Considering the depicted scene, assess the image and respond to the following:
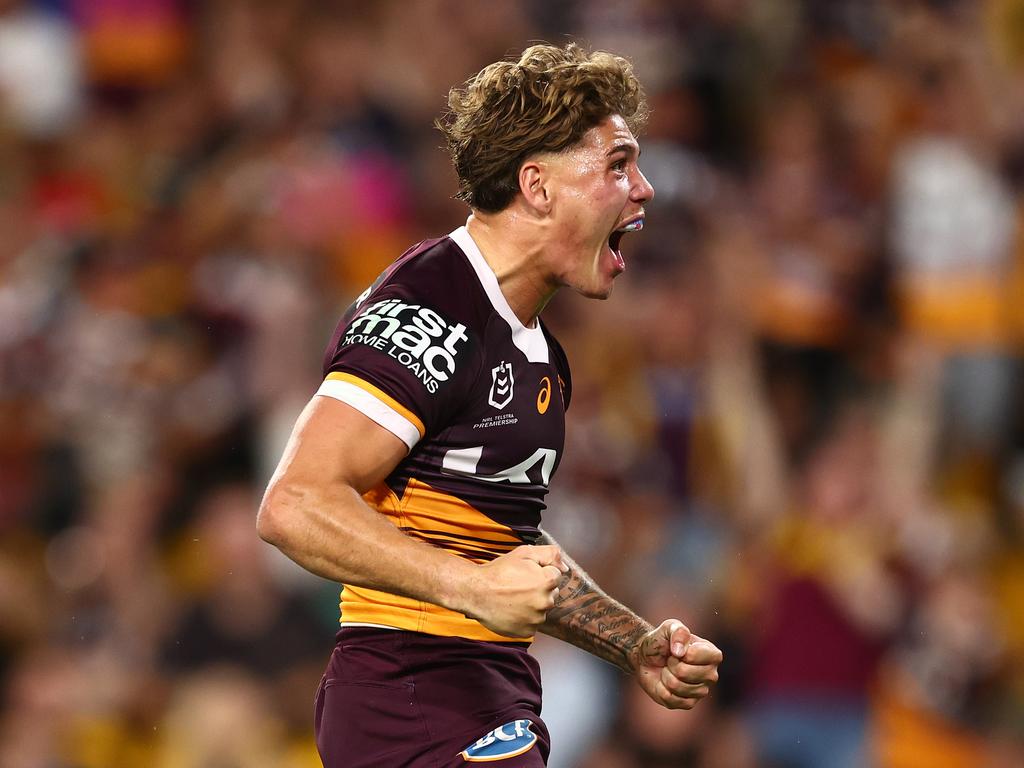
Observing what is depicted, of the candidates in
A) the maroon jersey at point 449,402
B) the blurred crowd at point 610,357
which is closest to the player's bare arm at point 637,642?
the maroon jersey at point 449,402

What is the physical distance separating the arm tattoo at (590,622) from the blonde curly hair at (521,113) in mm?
985

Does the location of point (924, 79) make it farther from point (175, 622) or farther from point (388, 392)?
point (388, 392)

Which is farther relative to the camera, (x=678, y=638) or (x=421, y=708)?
(x=678, y=638)

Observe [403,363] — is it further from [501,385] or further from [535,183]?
[535,183]

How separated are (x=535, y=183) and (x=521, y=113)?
0.18 metres

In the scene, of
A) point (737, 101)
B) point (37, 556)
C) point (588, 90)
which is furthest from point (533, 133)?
point (737, 101)

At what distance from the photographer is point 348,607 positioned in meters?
4.04

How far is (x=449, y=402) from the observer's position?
149 inches

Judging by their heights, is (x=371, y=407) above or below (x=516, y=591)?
above

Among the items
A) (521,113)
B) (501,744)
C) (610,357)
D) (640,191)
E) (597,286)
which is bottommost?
(501,744)

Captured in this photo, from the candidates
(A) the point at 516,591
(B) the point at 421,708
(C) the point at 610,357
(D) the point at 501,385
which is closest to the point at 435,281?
(D) the point at 501,385

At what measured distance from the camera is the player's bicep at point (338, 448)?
3531mm

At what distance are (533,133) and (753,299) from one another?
564 cm

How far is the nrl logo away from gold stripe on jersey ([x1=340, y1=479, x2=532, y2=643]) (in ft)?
0.85
